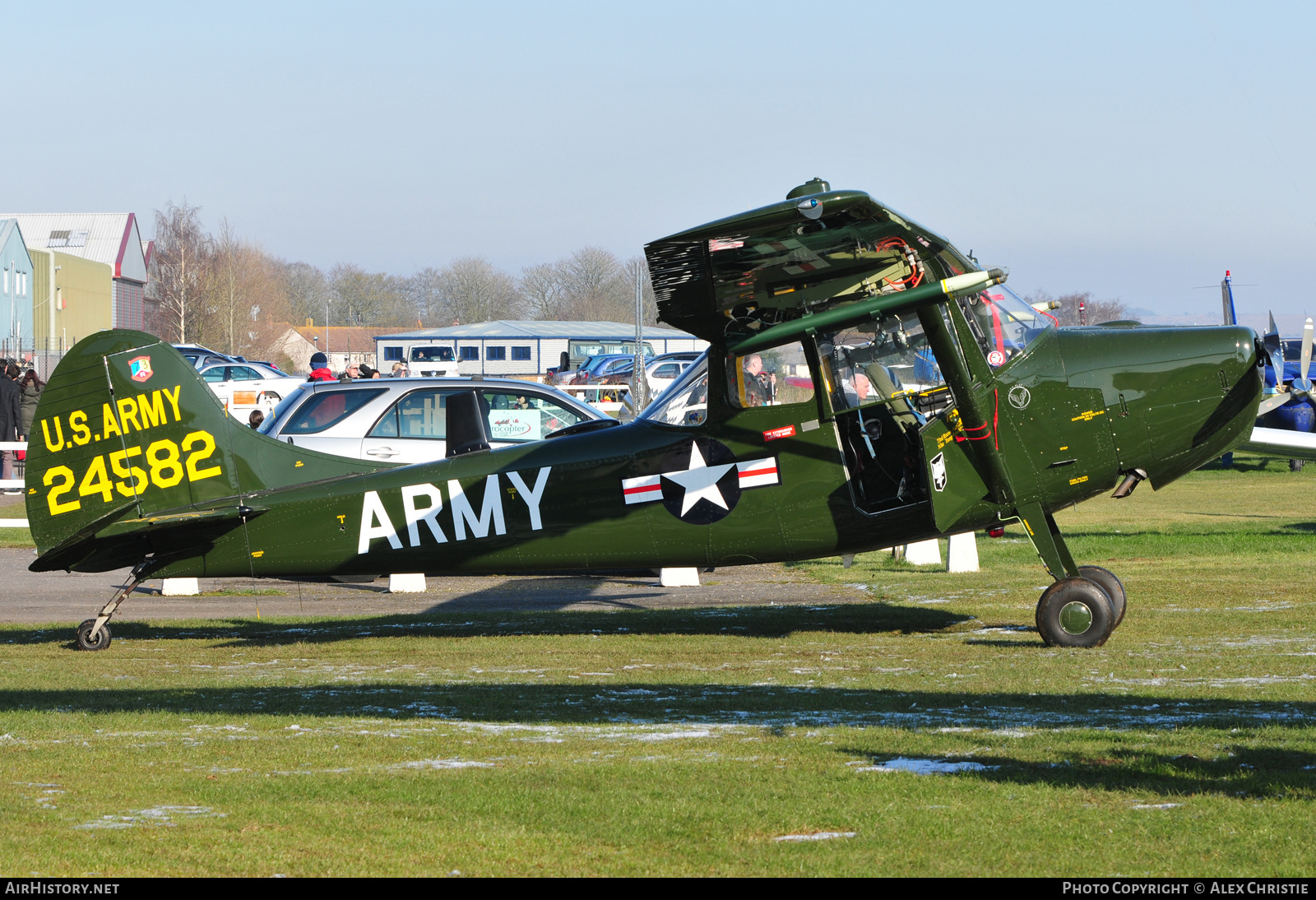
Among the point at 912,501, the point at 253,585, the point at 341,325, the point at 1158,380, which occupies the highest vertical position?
the point at 341,325

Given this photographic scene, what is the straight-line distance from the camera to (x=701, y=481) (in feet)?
33.0

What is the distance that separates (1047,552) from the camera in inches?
383

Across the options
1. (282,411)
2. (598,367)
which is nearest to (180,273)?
(598,367)

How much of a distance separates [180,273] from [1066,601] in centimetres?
→ 8911

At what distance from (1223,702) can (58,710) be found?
6716 mm

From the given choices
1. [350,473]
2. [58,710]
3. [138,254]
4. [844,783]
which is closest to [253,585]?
[350,473]

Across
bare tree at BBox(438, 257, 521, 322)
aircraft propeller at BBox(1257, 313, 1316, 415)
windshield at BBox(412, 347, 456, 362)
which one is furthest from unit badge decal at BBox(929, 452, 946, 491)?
bare tree at BBox(438, 257, 521, 322)

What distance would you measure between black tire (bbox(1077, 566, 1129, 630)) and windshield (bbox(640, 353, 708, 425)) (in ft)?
10.4

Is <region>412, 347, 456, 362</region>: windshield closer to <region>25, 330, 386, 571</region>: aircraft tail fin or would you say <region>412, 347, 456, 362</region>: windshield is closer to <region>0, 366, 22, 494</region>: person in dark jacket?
<region>0, 366, 22, 494</region>: person in dark jacket

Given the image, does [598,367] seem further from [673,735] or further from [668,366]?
[673,735]

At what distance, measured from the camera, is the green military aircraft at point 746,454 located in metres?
9.33

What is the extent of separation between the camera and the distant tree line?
91.2m

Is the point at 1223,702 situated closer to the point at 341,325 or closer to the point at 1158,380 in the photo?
the point at 1158,380

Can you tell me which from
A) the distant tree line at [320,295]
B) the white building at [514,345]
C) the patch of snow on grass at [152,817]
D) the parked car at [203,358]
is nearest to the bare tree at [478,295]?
the distant tree line at [320,295]
